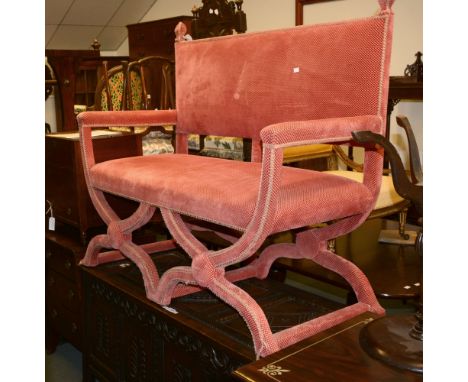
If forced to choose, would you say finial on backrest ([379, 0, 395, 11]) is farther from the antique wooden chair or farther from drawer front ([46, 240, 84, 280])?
drawer front ([46, 240, 84, 280])

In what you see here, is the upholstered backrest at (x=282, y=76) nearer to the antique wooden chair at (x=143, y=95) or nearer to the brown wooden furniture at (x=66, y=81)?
the antique wooden chair at (x=143, y=95)

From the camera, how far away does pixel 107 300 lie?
6.85 ft

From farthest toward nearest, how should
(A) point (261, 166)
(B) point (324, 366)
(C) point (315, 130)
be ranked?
(A) point (261, 166), (C) point (315, 130), (B) point (324, 366)

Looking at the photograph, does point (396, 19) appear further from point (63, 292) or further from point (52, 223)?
point (63, 292)

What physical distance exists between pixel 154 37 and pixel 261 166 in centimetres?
466

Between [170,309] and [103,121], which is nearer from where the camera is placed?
[170,309]

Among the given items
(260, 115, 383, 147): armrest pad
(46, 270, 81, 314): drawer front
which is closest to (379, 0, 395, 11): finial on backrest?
(260, 115, 383, 147): armrest pad

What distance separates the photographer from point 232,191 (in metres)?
1.49

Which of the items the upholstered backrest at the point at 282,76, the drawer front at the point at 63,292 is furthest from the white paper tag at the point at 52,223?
the upholstered backrest at the point at 282,76

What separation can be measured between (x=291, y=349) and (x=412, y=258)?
962 millimetres

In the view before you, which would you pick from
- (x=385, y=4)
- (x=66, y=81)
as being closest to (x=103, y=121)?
(x=385, y=4)

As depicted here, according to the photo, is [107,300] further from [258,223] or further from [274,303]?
[258,223]

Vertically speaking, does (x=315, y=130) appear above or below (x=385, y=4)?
below
